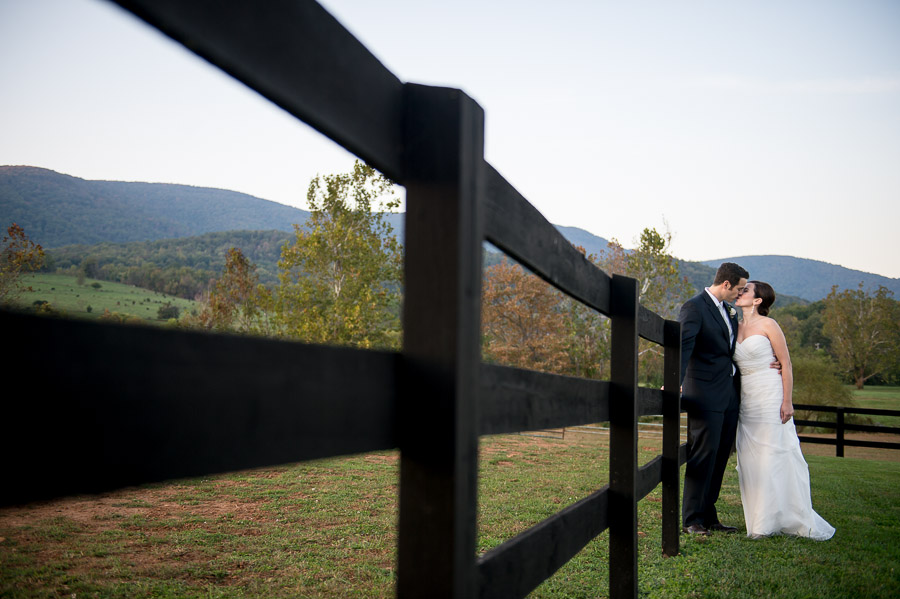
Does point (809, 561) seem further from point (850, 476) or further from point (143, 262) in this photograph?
point (143, 262)

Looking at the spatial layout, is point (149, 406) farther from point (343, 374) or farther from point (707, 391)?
point (707, 391)

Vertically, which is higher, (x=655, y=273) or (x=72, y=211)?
(x=72, y=211)

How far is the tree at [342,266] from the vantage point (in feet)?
95.7

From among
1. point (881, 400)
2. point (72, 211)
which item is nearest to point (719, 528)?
point (881, 400)

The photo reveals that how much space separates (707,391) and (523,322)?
32.2m

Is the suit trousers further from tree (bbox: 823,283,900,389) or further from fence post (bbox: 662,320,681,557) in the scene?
tree (bbox: 823,283,900,389)

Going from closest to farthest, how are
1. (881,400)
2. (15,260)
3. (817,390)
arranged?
(15,260)
(817,390)
(881,400)

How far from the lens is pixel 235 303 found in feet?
124

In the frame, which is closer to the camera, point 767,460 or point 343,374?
point 343,374

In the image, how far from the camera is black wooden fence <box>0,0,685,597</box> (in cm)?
63

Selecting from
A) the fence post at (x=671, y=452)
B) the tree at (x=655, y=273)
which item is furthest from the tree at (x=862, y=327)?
the fence post at (x=671, y=452)

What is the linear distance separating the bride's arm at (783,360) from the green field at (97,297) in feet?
114

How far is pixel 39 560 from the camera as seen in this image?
4234 mm

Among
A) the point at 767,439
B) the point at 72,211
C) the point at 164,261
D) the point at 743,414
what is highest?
the point at 72,211
